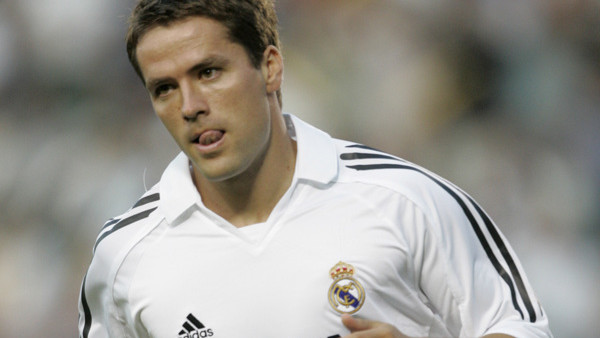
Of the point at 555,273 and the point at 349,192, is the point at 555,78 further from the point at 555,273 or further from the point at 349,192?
the point at 349,192

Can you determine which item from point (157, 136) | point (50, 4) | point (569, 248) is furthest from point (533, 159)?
point (50, 4)

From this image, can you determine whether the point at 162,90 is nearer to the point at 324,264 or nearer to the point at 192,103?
the point at 192,103

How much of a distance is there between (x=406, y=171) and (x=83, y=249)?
2722mm

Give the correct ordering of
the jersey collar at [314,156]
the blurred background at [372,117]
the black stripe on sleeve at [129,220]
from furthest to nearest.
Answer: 1. the blurred background at [372,117]
2. the black stripe on sleeve at [129,220]
3. the jersey collar at [314,156]

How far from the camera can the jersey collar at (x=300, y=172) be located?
240cm

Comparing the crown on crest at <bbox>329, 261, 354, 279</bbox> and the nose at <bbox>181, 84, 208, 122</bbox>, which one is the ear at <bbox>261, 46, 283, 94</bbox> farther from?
the crown on crest at <bbox>329, 261, 354, 279</bbox>

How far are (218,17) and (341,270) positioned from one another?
0.77 meters

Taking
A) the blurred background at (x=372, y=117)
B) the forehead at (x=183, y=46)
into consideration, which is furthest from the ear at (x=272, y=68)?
the blurred background at (x=372, y=117)

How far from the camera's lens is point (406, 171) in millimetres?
2369

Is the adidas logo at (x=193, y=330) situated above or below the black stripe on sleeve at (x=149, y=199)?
below

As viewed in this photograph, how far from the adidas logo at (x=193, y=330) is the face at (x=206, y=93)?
15.5 inches

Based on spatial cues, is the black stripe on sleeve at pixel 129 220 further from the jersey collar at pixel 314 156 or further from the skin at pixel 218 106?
the jersey collar at pixel 314 156

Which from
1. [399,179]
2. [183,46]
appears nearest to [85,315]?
[183,46]

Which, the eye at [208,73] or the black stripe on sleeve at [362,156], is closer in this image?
the eye at [208,73]
